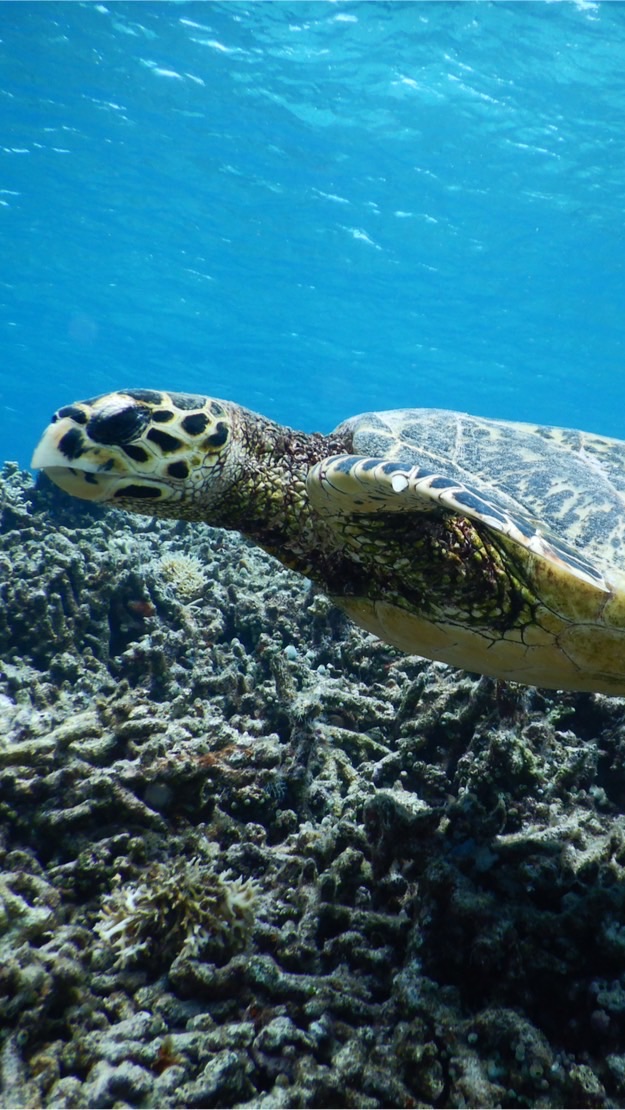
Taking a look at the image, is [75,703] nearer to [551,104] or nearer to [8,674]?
[8,674]

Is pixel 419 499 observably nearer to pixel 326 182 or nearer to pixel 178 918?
pixel 178 918

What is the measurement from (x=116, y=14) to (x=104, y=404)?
1853cm

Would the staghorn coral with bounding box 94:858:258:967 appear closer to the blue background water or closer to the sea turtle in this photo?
the sea turtle

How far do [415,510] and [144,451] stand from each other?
1.25 meters

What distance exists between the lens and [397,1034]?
1.96 meters

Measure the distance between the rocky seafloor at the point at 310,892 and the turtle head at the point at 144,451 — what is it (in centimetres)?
123

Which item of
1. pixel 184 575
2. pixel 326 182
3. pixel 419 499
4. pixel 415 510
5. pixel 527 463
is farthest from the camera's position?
pixel 326 182

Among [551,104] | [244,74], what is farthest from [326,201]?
[551,104]

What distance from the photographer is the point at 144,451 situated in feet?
8.91

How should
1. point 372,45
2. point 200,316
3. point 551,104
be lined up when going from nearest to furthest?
point 372,45 < point 551,104 < point 200,316

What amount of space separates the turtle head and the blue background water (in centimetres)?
1774

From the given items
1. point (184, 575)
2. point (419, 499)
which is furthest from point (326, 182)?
point (419, 499)

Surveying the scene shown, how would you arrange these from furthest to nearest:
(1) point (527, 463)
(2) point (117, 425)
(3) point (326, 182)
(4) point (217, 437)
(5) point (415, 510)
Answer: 1. (3) point (326, 182)
2. (1) point (527, 463)
3. (4) point (217, 437)
4. (2) point (117, 425)
5. (5) point (415, 510)

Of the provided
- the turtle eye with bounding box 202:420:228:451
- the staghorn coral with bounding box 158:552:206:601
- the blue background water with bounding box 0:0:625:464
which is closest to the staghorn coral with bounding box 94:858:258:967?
the turtle eye with bounding box 202:420:228:451
